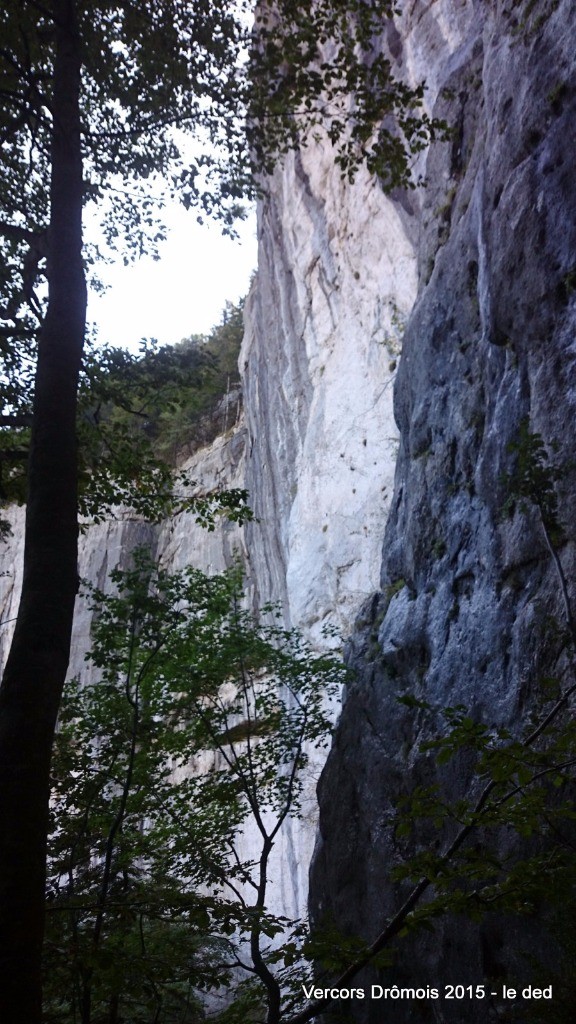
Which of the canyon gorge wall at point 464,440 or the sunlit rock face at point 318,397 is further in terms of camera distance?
the sunlit rock face at point 318,397

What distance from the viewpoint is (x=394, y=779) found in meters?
8.91

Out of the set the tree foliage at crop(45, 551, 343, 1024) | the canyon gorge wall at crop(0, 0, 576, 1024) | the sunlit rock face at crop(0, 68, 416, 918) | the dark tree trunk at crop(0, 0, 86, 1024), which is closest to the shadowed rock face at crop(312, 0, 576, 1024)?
the canyon gorge wall at crop(0, 0, 576, 1024)

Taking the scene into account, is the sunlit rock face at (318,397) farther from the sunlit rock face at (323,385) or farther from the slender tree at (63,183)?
the slender tree at (63,183)

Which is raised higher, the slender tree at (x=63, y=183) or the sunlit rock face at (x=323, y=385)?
the sunlit rock face at (x=323, y=385)

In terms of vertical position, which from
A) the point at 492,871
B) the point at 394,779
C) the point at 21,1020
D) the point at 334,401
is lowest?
the point at 21,1020

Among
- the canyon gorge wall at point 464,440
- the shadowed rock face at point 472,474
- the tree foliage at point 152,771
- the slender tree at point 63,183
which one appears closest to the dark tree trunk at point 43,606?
the slender tree at point 63,183

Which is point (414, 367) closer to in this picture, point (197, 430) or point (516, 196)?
point (516, 196)

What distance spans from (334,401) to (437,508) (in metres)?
11.4

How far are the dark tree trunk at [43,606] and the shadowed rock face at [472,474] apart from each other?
13.3ft

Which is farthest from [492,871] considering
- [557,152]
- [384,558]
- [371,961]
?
[384,558]

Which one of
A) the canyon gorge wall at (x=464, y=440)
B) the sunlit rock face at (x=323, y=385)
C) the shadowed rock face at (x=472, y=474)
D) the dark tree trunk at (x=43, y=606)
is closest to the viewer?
the dark tree trunk at (x=43, y=606)

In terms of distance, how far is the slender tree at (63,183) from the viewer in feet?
10.7

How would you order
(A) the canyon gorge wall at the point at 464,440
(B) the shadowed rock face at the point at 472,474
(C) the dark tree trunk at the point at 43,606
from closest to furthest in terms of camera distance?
(C) the dark tree trunk at the point at 43,606 → (B) the shadowed rock face at the point at 472,474 → (A) the canyon gorge wall at the point at 464,440

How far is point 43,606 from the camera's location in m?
3.73
